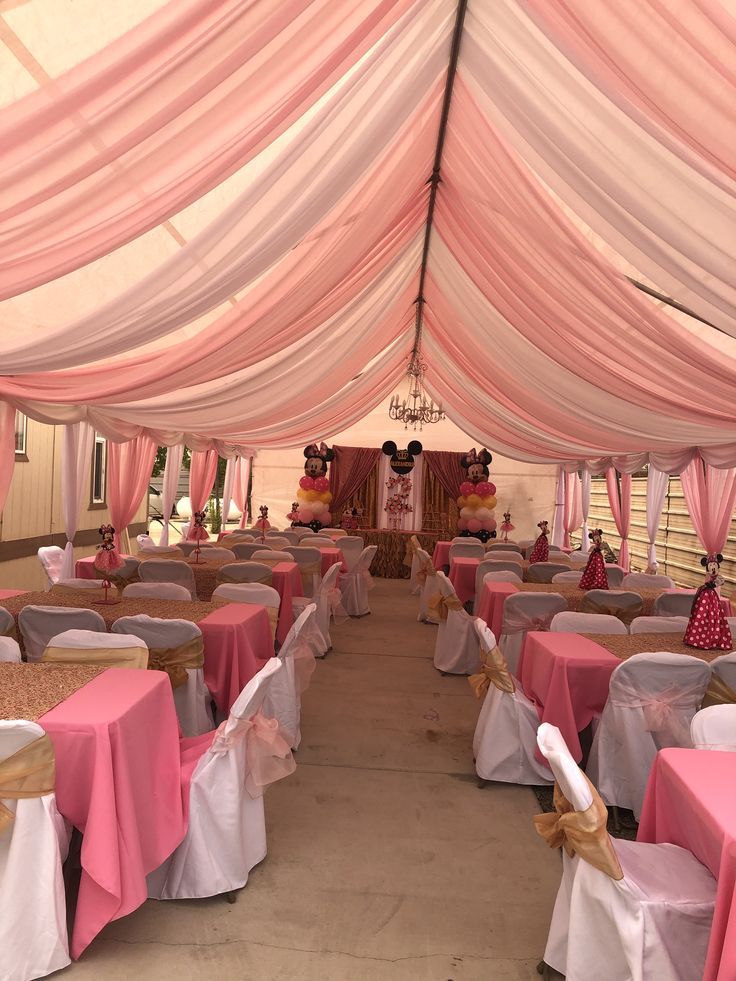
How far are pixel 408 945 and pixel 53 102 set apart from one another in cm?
281

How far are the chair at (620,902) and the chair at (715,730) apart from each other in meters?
0.54

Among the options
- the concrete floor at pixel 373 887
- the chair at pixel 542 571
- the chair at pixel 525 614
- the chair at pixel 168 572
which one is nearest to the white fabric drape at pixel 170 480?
the chair at pixel 168 572

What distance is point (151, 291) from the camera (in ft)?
9.48

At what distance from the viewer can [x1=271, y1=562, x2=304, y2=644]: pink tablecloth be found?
632cm

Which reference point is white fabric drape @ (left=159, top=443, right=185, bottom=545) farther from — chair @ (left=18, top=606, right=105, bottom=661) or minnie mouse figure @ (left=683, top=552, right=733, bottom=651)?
minnie mouse figure @ (left=683, top=552, right=733, bottom=651)

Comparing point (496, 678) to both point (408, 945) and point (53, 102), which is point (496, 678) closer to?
point (408, 945)

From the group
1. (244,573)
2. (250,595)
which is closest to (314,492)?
(244,573)

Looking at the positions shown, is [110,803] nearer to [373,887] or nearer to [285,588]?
[373,887]

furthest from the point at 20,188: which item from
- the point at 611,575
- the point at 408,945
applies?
the point at 611,575

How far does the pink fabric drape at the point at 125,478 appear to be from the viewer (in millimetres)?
8680

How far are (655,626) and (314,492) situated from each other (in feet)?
32.9

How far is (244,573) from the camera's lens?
21.6 ft

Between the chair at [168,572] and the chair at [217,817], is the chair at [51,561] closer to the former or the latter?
the chair at [168,572]

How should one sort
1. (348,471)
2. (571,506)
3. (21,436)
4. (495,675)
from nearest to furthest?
(495,675) → (21,436) → (571,506) → (348,471)
